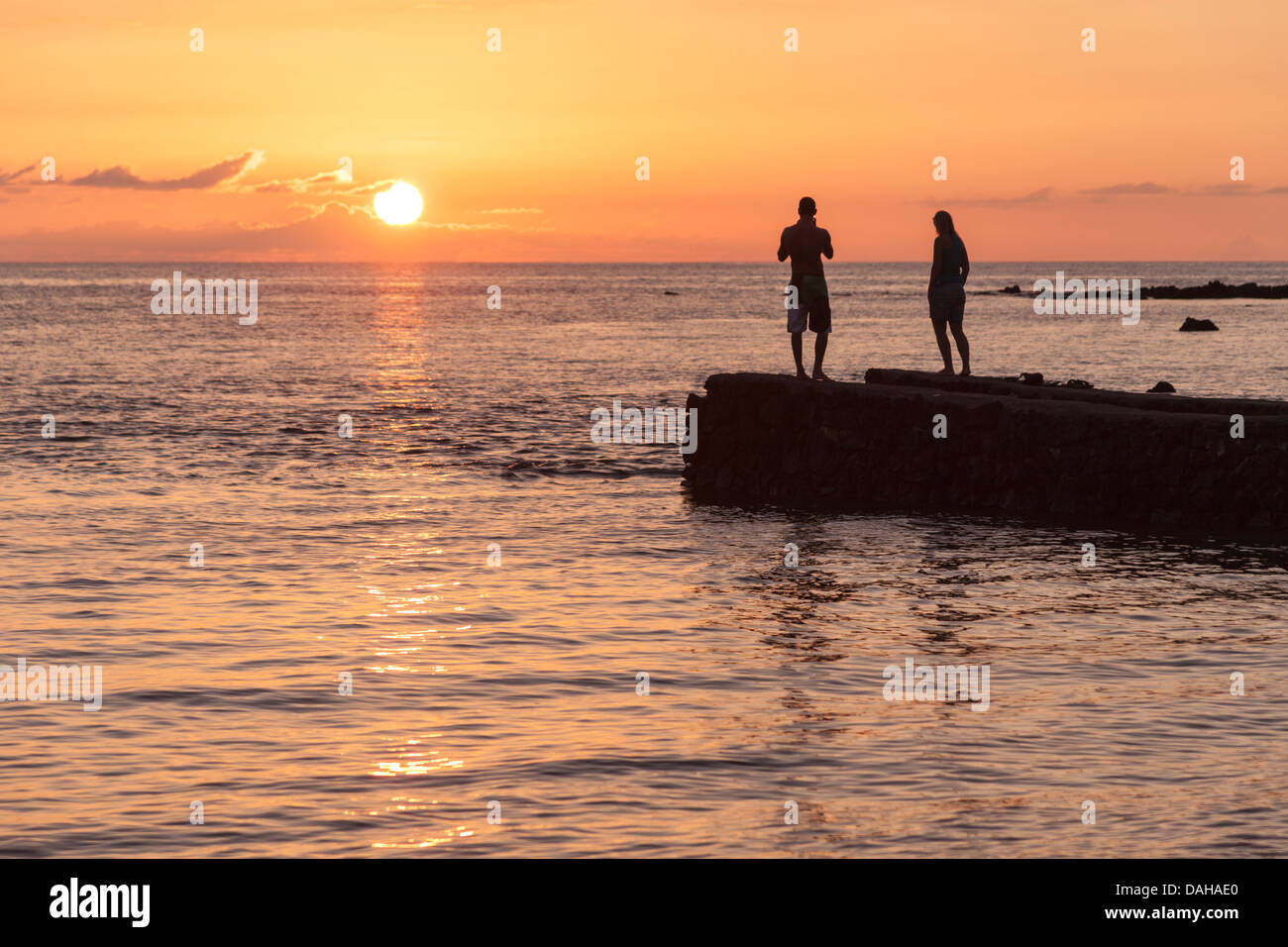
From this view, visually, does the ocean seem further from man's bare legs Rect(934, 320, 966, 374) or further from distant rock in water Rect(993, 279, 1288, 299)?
distant rock in water Rect(993, 279, 1288, 299)

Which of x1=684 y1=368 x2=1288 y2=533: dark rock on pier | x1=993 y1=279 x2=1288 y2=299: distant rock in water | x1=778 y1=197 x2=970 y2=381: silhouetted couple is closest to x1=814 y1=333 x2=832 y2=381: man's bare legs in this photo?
x1=778 y1=197 x2=970 y2=381: silhouetted couple

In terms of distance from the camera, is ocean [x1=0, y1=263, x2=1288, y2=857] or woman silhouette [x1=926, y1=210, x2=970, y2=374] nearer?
ocean [x1=0, y1=263, x2=1288, y2=857]

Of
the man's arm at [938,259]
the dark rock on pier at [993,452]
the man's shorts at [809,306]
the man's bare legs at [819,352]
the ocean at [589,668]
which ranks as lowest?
the ocean at [589,668]

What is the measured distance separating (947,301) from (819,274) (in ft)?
5.72

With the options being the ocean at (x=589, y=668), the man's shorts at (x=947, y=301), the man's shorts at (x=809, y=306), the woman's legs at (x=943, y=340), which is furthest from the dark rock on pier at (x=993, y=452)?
the man's shorts at (x=809, y=306)

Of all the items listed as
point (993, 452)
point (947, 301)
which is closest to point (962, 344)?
point (947, 301)

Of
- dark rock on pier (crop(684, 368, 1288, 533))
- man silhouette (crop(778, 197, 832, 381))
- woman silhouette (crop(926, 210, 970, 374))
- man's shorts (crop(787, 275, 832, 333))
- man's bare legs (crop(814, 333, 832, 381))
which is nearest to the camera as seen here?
dark rock on pier (crop(684, 368, 1288, 533))

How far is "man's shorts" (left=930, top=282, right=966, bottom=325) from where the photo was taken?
16859 millimetres

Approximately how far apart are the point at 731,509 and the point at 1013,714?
9.47 meters

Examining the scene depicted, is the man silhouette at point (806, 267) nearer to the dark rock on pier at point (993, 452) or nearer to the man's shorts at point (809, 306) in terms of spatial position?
the man's shorts at point (809, 306)

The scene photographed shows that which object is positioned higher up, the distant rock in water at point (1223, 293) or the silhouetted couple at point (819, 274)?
the distant rock in water at point (1223, 293)

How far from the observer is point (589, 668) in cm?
912

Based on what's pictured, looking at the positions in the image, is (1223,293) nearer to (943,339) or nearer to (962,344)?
(962,344)

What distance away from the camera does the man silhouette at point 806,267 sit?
15977 mm
